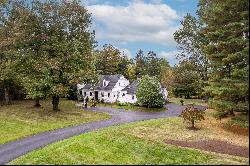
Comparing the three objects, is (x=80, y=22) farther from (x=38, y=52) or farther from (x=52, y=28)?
(x=38, y=52)

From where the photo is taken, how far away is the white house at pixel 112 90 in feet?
236

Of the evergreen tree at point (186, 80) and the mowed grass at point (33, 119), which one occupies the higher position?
the evergreen tree at point (186, 80)

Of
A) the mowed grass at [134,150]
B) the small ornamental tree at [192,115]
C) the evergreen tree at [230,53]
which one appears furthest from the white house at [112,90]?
→ the mowed grass at [134,150]

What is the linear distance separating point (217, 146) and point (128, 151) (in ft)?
24.3

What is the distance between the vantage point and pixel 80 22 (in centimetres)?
5428

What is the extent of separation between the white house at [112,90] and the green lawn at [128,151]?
3622cm

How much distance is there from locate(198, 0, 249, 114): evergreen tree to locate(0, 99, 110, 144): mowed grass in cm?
1821

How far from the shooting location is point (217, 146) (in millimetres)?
30328

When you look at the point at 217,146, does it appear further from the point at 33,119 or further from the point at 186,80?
the point at 186,80

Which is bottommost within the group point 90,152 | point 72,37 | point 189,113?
point 90,152

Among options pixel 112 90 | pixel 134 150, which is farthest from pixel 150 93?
pixel 134 150

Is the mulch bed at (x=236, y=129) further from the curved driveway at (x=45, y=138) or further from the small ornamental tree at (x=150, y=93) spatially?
the small ornamental tree at (x=150, y=93)

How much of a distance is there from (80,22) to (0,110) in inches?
724

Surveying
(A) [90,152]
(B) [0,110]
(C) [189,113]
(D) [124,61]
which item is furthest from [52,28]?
(D) [124,61]
